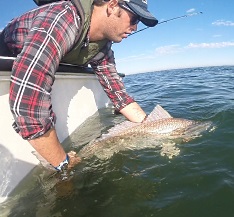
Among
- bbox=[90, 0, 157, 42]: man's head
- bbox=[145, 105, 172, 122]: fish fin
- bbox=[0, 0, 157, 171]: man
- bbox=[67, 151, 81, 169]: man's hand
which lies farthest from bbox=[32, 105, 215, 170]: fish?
bbox=[90, 0, 157, 42]: man's head

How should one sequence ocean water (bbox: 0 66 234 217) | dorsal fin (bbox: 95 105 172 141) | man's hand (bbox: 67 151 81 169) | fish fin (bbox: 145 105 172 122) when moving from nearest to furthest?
ocean water (bbox: 0 66 234 217)
man's hand (bbox: 67 151 81 169)
dorsal fin (bbox: 95 105 172 141)
fish fin (bbox: 145 105 172 122)

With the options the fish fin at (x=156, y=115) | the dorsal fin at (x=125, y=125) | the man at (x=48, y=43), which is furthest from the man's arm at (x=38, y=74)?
the fish fin at (x=156, y=115)

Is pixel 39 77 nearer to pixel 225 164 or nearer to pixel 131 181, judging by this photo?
pixel 131 181

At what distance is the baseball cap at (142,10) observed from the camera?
328 centimetres

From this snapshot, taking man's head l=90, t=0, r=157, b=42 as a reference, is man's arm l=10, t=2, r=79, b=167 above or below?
below

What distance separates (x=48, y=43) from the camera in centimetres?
287

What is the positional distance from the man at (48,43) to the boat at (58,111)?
1.38 ft

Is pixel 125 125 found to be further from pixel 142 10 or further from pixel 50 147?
pixel 142 10

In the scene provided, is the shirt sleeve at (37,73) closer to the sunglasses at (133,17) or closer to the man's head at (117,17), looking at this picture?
the man's head at (117,17)

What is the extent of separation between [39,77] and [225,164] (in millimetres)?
2740

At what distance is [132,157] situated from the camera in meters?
4.35

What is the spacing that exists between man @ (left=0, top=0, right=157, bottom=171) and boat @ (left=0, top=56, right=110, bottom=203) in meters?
0.42

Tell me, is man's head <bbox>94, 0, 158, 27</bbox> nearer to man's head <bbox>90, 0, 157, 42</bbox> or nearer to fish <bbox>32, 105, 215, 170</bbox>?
man's head <bbox>90, 0, 157, 42</bbox>

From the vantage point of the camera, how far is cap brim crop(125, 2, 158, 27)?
129 inches
